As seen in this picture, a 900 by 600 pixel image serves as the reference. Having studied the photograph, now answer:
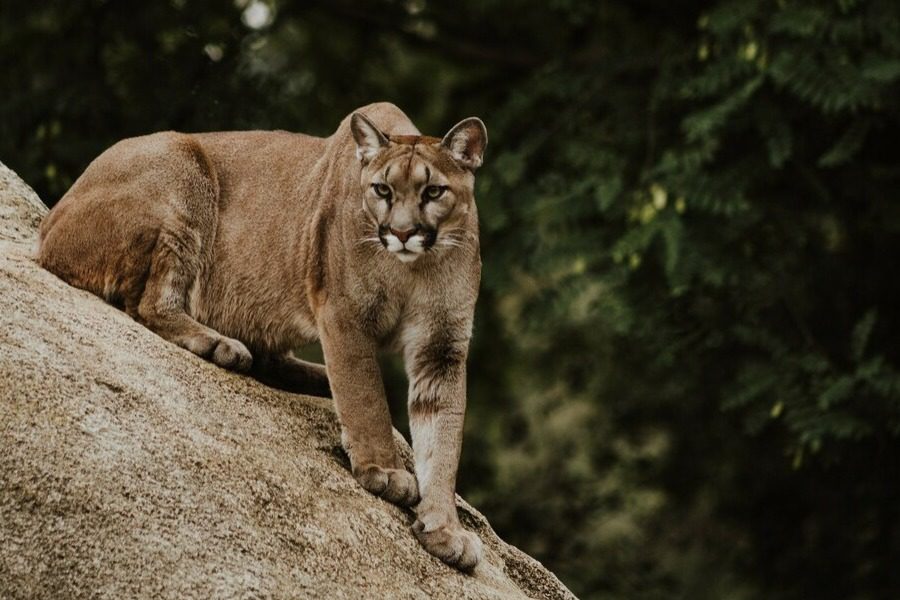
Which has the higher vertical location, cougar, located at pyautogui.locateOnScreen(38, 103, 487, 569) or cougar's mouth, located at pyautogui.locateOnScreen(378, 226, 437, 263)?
cougar's mouth, located at pyautogui.locateOnScreen(378, 226, 437, 263)

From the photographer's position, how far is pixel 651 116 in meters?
11.4

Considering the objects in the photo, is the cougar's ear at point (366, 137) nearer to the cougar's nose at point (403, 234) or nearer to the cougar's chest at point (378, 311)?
the cougar's nose at point (403, 234)

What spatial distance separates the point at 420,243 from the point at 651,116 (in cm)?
503

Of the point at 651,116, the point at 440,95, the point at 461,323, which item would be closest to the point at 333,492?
the point at 461,323

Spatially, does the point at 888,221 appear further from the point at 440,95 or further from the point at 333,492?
the point at 333,492

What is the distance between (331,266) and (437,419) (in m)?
0.94

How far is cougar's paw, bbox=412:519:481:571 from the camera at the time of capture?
6.42 meters

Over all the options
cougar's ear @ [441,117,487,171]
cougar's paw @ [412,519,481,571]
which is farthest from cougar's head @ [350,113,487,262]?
cougar's paw @ [412,519,481,571]

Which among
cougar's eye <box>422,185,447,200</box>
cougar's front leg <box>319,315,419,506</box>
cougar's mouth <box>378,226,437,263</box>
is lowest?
cougar's front leg <box>319,315,419,506</box>

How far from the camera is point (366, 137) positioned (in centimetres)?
709

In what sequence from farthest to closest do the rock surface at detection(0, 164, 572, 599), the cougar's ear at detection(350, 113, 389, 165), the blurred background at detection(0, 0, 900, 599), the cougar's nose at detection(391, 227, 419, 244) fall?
1. the blurred background at detection(0, 0, 900, 599)
2. the cougar's ear at detection(350, 113, 389, 165)
3. the cougar's nose at detection(391, 227, 419, 244)
4. the rock surface at detection(0, 164, 572, 599)

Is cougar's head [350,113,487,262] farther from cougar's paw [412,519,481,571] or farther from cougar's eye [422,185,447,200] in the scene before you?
cougar's paw [412,519,481,571]

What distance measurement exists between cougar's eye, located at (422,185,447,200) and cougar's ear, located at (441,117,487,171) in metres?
0.24

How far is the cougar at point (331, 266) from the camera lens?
6.87 m
